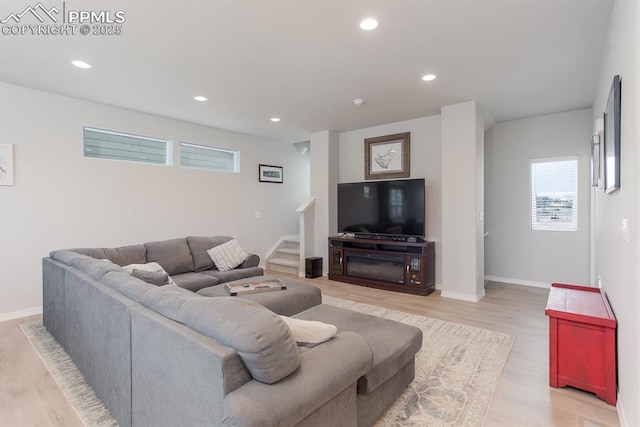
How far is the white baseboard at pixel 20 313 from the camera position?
3482mm

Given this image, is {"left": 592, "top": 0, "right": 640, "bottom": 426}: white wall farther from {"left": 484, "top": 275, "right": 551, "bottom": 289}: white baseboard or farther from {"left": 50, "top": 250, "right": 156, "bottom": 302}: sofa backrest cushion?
{"left": 484, "top": 275, "right": 551, "bottom": 289}: white baseboard

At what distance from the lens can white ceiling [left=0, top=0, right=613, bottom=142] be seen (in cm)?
221

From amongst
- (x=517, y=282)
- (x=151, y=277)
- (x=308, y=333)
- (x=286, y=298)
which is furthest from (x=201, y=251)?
(x=517, y=282)

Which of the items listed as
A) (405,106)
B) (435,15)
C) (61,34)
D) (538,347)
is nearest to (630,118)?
(435,15)

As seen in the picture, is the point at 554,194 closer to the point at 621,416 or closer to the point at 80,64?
the point at 621,416

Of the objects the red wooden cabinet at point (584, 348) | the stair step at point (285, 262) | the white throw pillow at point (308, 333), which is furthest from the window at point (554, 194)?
the white throw pillow at point (308, 333)

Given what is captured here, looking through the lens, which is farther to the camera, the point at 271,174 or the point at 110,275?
the point at 271,174

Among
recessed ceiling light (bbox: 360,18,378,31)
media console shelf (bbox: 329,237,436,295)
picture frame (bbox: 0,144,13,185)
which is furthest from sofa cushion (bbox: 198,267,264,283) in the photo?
recessed ceiling light (bbox: 360,18,378,31)

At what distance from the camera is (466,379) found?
2.24 metres

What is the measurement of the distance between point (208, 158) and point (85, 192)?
6.36ft

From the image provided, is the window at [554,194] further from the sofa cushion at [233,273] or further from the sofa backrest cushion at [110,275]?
the sofa backrest cushion at [110,275]

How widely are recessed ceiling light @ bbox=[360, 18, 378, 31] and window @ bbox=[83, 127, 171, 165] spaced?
370 centimetres

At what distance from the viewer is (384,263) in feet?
15.7

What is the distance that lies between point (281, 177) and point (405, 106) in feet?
10.4
